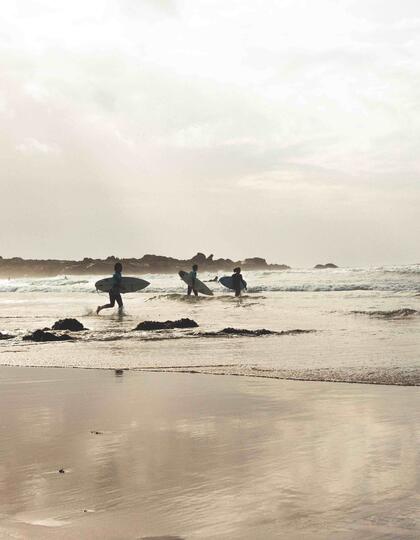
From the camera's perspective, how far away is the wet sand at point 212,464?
3.33 metres

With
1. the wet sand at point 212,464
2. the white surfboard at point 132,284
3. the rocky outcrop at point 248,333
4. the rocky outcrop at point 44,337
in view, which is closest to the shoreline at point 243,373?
the wet sand at point 212,464

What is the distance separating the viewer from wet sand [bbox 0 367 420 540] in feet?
10.9

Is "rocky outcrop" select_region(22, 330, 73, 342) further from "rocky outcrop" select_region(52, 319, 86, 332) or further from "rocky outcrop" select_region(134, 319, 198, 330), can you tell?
"rocky outcrop" select_region(134, 319, 198, 330)

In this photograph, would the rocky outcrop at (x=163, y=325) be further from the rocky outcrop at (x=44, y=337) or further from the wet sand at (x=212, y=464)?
the wet sand at (x=212, y=464)

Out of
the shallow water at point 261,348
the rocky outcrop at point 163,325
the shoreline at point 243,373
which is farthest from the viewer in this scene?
the rocky outcrop at point 163,325

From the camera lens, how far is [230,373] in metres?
9.12

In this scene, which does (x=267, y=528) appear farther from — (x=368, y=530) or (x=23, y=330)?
→ (x=23, y=330)

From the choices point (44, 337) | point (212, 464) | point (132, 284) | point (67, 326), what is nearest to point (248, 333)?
point (44, 337)

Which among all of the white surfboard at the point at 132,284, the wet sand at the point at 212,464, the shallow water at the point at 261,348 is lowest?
the shallow water at the point at 261,348

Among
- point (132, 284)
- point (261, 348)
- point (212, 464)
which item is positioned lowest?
point (261, 348)

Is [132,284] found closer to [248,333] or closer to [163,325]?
[163,325]

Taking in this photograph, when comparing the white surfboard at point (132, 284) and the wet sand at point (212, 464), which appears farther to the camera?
the white surfboard at point (132, 284)

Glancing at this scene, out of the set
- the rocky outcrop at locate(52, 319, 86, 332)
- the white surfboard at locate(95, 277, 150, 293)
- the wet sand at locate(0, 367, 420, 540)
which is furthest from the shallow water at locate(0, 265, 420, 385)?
the white surfboard at locate(95, 277, 150, 293)

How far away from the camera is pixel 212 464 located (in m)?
4.41
